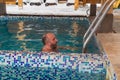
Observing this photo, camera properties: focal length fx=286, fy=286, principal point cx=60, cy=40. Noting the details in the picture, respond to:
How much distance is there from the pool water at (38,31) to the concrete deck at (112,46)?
403 millimetres

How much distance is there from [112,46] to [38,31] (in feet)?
9.03

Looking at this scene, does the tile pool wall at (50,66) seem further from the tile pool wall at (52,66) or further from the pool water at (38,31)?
the pool water at (38,31)

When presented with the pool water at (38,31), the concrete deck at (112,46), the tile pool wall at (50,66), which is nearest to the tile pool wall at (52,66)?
the tile pool wall at (50,66)

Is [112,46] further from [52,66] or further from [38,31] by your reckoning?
[38,31]

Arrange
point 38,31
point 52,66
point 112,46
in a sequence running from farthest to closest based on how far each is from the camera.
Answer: point 38,31 → point 112,46 → point 52,66

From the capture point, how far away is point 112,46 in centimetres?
634

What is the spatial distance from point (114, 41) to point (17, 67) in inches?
129

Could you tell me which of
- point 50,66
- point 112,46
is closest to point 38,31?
point 112,46

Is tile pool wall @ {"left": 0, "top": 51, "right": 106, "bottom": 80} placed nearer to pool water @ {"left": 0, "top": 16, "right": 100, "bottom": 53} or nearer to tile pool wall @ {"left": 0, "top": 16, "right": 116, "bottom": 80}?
tile pool wall @ {"left": 0, "top": 16, "right": 116, "bottom": 80}

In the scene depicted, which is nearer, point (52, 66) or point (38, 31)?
point (52, 66)

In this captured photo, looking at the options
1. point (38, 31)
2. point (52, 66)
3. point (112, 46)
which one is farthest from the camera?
point (38, 31)

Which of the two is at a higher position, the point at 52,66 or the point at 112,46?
the point at 52,66

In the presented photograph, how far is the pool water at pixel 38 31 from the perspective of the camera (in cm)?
690

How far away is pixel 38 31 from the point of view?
839 cm
